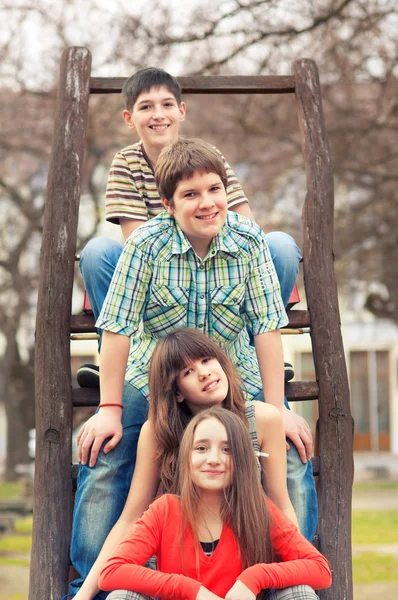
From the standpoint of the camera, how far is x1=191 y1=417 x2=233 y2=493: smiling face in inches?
112

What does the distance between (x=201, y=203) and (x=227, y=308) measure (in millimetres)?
371

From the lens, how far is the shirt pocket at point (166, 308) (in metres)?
3.25

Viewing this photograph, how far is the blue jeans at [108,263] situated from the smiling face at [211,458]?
84 cm

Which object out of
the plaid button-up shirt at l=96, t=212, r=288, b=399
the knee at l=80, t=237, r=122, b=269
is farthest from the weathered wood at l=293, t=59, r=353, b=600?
the knee at l=80, t=237, r=122, b=269

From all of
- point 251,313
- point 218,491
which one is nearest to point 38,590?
point 218,491

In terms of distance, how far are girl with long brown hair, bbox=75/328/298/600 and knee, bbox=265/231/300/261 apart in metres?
0.66

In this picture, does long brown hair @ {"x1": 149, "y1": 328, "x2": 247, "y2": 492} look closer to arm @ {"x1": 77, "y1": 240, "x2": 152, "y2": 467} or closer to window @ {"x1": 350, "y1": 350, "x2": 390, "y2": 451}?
arm @ {"x1": 77, "y1": 240, "x2": 152, "y2": 467}

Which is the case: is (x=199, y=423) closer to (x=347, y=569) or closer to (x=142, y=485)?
(x=142, y=485)

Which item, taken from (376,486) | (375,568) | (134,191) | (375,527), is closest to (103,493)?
(134,191)

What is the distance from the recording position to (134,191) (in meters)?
3.88

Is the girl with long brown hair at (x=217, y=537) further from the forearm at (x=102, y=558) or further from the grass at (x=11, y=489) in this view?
the grass at (x=11, y=489)

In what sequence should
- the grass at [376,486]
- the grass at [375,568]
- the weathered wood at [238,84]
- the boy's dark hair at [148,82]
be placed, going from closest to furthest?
1. the boy's dark hair at [148,82]
2. the weathered wood at [238,84]
3. the grass at [375,568]
4. the grass at [376,486]

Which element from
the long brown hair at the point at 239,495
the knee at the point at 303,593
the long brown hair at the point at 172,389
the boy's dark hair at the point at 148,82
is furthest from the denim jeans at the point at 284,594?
the boy's dark hair at the point at 148,82

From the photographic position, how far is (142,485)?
3078mm
